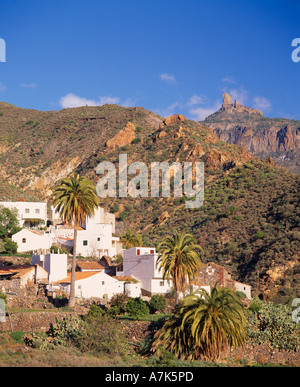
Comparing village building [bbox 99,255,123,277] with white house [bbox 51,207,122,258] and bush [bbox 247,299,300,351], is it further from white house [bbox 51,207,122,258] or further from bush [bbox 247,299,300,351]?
bush [bbox 247,299,300,351]

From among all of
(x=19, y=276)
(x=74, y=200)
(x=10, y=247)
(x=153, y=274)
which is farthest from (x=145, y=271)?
(x=10, y=247)

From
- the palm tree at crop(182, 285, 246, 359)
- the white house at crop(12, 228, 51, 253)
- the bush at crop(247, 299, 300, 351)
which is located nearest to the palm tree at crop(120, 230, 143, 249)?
the white house at crop(12, 228, 51, 253)

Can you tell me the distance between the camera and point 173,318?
40.0 m

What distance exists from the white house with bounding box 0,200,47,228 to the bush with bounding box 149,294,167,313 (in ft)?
115

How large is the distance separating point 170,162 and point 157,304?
65.0 m

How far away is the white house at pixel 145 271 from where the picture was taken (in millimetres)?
55062

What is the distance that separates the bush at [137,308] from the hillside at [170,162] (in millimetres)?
20159

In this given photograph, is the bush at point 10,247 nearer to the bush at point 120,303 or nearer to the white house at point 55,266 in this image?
the white house at point 55,266

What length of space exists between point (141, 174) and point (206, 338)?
77.9 meters

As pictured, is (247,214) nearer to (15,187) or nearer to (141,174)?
(141,174)

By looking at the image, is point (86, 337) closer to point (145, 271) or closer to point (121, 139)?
point (145, 271)

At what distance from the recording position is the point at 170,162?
367 feet

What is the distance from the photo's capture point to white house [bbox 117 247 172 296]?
55062 mm
